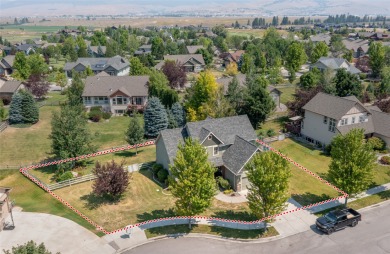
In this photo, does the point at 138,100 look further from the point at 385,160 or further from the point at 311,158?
the point at 385,160

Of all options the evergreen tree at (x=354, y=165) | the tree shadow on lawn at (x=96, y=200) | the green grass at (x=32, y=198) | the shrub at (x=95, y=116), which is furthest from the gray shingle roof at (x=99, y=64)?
the evergreen tree at (x=354, y=165)

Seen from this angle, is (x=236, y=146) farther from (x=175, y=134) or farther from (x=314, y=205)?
(x=314, y=205)

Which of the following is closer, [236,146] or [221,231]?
[221,231]

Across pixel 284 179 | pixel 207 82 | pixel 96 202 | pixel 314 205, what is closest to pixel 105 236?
pixel 96 202

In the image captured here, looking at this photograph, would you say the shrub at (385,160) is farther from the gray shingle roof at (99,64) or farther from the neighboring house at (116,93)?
the gray shingle roof at (99,64)

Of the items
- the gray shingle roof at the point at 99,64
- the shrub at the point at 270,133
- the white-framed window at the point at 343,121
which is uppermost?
the white-framed window at the point at 343,121

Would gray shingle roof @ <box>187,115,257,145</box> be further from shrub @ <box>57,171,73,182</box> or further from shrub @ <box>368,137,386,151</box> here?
shrub @ <box>368,137,386,151</box>

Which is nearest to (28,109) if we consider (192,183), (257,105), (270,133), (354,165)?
(257,105)
